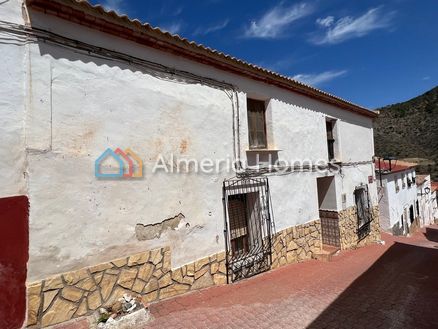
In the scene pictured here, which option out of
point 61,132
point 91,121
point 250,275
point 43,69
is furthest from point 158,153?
point 250,275

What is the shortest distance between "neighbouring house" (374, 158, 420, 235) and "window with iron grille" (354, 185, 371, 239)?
4.36 meters

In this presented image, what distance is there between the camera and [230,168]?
A: 5.86 m

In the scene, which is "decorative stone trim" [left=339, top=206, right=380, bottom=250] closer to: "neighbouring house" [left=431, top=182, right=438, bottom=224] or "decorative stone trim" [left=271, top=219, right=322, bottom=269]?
"decorative stone trim" [left=271, top=219, right=322, bottom=269]

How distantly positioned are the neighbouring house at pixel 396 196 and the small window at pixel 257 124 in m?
10.5

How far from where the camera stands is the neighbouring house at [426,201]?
25641 mm

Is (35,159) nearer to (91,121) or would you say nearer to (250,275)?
(91,121)

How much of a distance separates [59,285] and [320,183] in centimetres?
833

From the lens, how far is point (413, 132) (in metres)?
42.7

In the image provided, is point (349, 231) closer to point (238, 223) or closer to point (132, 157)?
point (238, 223)

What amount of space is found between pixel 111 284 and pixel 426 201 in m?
32.2

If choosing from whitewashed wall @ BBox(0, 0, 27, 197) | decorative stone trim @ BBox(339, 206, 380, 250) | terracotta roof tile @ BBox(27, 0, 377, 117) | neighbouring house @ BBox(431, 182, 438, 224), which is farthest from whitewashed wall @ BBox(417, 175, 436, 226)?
whitewashed wall @ BBox(0, 0, 27, 197)

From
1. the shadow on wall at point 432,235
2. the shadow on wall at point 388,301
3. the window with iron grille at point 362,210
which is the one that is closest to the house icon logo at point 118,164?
the shadow on wall at point 388,301

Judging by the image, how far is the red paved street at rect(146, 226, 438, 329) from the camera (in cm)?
404

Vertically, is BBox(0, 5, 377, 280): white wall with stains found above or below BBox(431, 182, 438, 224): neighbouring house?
above
